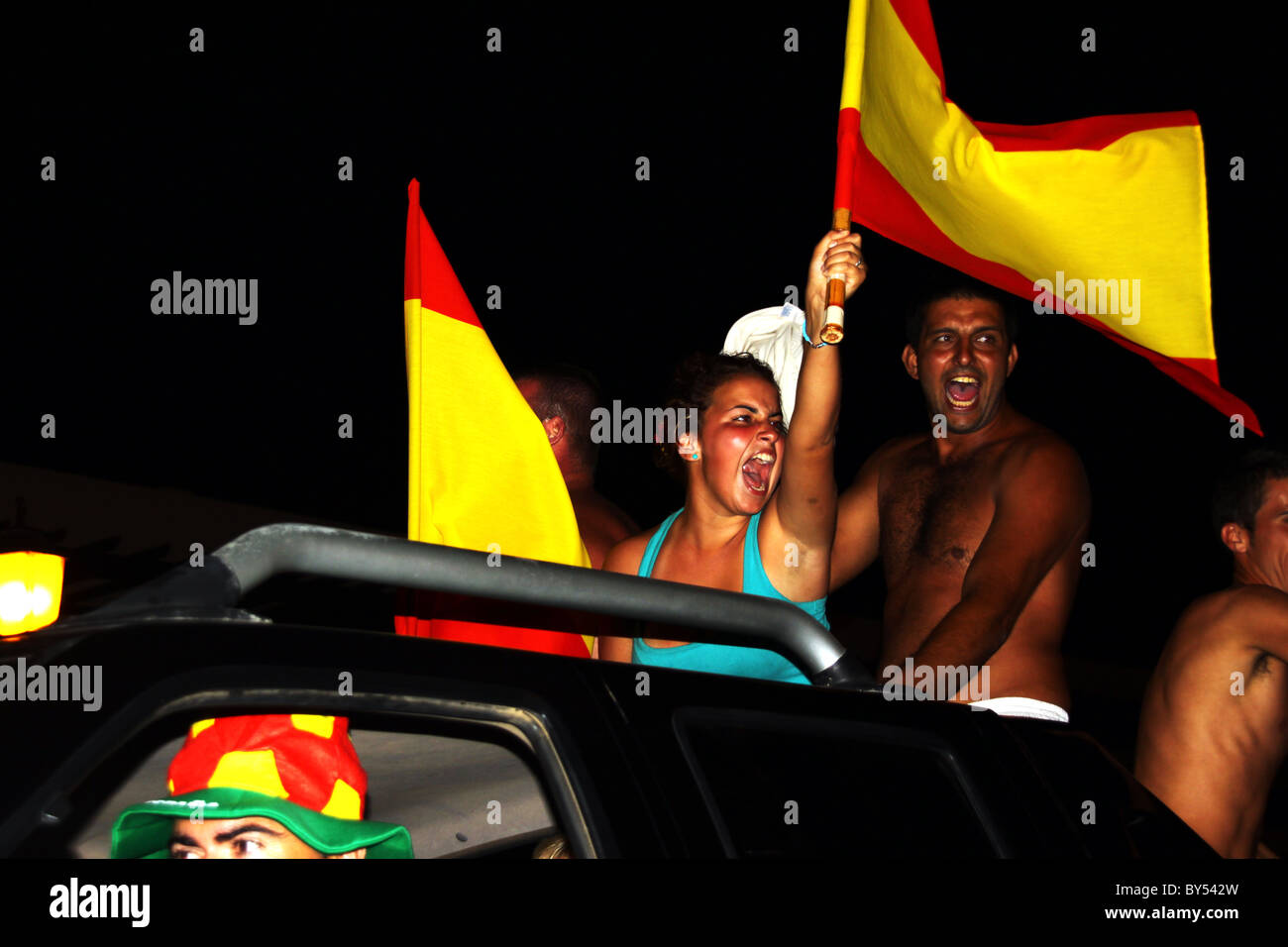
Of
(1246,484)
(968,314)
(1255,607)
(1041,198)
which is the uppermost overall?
(1041,198)

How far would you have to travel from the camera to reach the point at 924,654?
346cm

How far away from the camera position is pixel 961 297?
13.7ft

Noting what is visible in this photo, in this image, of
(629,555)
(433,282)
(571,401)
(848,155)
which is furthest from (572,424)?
(848,155)

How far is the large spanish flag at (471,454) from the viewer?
3330 millimetres

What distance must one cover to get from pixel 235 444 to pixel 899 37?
839cm

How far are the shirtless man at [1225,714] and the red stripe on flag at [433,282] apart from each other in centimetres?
233

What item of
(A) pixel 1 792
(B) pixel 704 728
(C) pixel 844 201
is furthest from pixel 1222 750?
(A) pixel 1 792

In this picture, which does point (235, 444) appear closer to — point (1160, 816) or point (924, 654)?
point (924, 654)

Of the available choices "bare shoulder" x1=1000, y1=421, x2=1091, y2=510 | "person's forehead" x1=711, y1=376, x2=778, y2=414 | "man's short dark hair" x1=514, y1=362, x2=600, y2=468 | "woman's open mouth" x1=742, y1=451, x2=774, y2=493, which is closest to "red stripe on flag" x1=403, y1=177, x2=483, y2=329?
"person's forehead" x1=711, y1=376, x2=778, y2=414

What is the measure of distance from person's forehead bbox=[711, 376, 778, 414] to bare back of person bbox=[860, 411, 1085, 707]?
0.73m

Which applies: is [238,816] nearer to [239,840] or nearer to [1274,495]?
[239,840]

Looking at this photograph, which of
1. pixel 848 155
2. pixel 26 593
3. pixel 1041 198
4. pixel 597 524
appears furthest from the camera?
pixel 597 524

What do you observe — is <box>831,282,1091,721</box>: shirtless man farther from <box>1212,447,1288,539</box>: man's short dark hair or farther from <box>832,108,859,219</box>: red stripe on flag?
<box>832,108,859,219</box>: red stripe on flag

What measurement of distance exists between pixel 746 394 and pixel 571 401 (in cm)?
128
